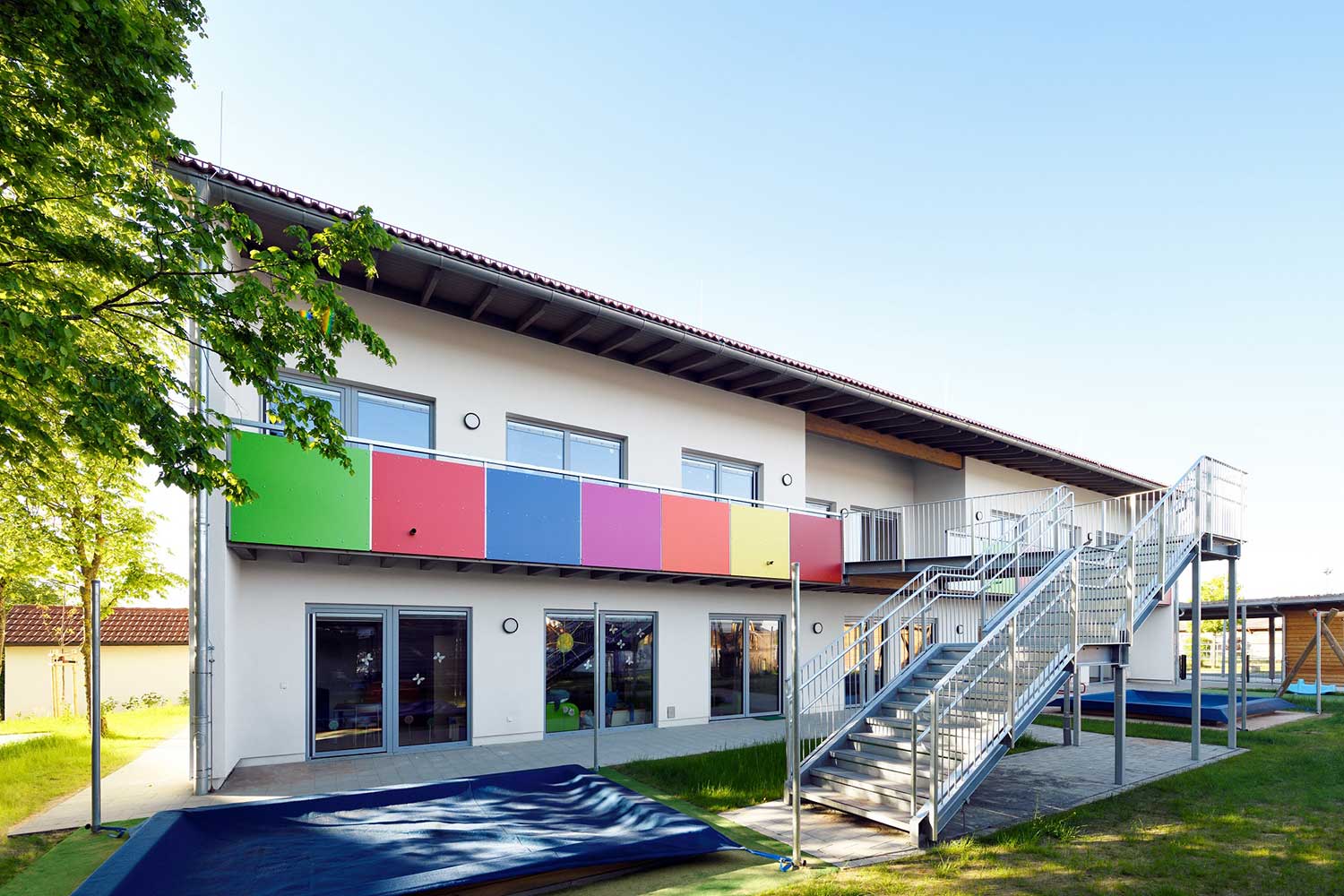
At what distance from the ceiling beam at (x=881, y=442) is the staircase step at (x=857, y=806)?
9.36m

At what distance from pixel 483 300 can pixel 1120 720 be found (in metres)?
9.99

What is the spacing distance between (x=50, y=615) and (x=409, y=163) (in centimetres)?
2476

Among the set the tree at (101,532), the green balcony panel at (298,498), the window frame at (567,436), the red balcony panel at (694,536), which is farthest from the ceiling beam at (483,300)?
the tree at (101,532)

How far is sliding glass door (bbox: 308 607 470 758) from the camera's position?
10.6m

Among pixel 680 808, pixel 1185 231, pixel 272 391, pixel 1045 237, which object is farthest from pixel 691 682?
pixel 1185 231

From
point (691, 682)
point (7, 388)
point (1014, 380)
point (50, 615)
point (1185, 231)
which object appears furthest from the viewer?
point (1014, 380)

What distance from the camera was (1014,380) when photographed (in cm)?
3059

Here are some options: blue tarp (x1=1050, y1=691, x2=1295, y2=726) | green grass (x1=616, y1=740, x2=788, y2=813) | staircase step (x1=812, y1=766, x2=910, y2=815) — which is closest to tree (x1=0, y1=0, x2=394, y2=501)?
green grass (x1=616, y1=740, x2=788, y2=813)

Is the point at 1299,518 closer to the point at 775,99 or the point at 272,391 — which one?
the point at 775,99

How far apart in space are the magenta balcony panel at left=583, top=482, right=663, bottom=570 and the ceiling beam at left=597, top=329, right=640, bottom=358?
7.50ft

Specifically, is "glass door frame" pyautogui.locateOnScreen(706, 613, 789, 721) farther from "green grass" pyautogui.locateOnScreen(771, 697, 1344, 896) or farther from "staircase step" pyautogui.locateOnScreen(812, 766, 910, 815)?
"green grass" pyautogui.locateOnScreen(771, 697, 1344, 896)

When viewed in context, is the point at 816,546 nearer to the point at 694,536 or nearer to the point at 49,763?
the point at 694,536

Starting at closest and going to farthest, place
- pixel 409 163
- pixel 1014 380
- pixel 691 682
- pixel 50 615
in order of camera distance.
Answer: pixel 409 163, pixel 691 682, pixel 50 615, pixel 1014 380

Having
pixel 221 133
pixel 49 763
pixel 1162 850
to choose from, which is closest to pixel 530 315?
pixel 221 133
